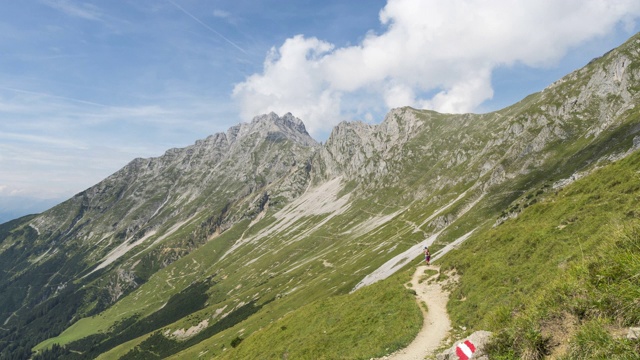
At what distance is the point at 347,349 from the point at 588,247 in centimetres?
1944

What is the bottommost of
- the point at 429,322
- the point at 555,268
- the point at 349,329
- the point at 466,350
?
the point at 429,322

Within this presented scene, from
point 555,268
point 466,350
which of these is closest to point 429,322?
point 555,268

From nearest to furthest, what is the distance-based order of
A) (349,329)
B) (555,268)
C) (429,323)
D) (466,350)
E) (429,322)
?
(466,350), (555,268), (429,323), (429,322), (349,329)

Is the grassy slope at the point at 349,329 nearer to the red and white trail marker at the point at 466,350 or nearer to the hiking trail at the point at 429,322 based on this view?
the hiking trail at the point at 429,322

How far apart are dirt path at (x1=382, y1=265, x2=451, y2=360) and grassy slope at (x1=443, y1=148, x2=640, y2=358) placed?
1.20 m

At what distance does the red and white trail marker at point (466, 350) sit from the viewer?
14302mm

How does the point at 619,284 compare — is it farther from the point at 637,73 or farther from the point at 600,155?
the point at 637,73

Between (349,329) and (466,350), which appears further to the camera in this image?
(349,329)

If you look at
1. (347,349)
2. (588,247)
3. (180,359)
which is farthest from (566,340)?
(180,359)

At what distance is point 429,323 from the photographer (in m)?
28.2

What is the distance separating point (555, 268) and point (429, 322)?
10.7 metres

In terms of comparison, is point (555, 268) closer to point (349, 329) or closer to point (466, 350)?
point (466, 350)

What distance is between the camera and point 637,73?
188 meters

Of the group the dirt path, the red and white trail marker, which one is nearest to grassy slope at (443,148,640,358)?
the dirt path
